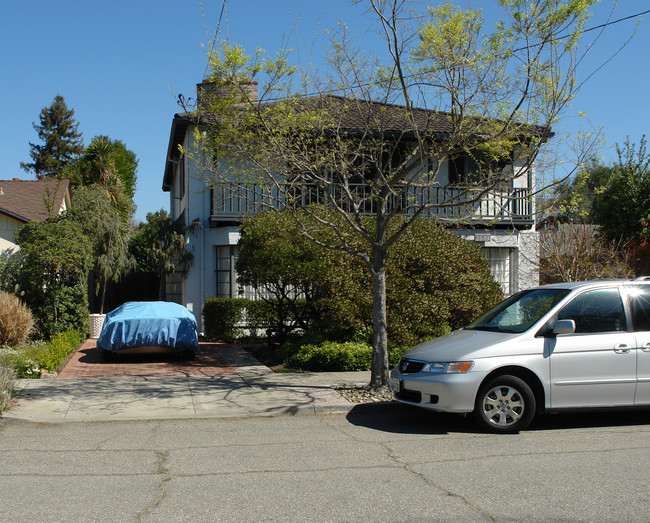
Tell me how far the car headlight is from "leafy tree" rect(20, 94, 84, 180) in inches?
2317

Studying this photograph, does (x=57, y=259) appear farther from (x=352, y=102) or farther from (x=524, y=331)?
(x=524, y=331)

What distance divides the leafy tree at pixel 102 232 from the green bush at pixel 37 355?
4.32 meters

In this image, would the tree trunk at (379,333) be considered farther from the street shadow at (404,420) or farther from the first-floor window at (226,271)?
the first-floor window at (226,271)

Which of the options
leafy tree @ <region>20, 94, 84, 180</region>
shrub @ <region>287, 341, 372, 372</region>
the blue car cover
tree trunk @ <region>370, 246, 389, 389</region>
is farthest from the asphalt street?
leafy tree @ <region>20, 94, 84, 180</region>

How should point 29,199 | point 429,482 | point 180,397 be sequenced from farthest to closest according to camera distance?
point 29,199 → point 180,397 → point 429,482

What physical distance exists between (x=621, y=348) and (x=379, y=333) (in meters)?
3.43

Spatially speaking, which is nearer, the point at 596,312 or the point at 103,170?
the point at 596,312

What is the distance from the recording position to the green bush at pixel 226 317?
52.8 feet

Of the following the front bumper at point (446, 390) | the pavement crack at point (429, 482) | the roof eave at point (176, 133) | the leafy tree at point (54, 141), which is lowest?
the pavement crack at point (429, 482)

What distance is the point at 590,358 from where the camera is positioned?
734 cm

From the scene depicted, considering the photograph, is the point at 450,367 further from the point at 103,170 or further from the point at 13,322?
the point at 103,170

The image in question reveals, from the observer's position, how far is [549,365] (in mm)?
7262

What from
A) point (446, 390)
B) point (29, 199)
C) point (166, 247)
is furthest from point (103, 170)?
point (446, 390)

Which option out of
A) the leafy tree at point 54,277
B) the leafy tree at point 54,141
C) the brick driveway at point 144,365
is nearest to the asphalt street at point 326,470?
the brick driveway at point 144,365
